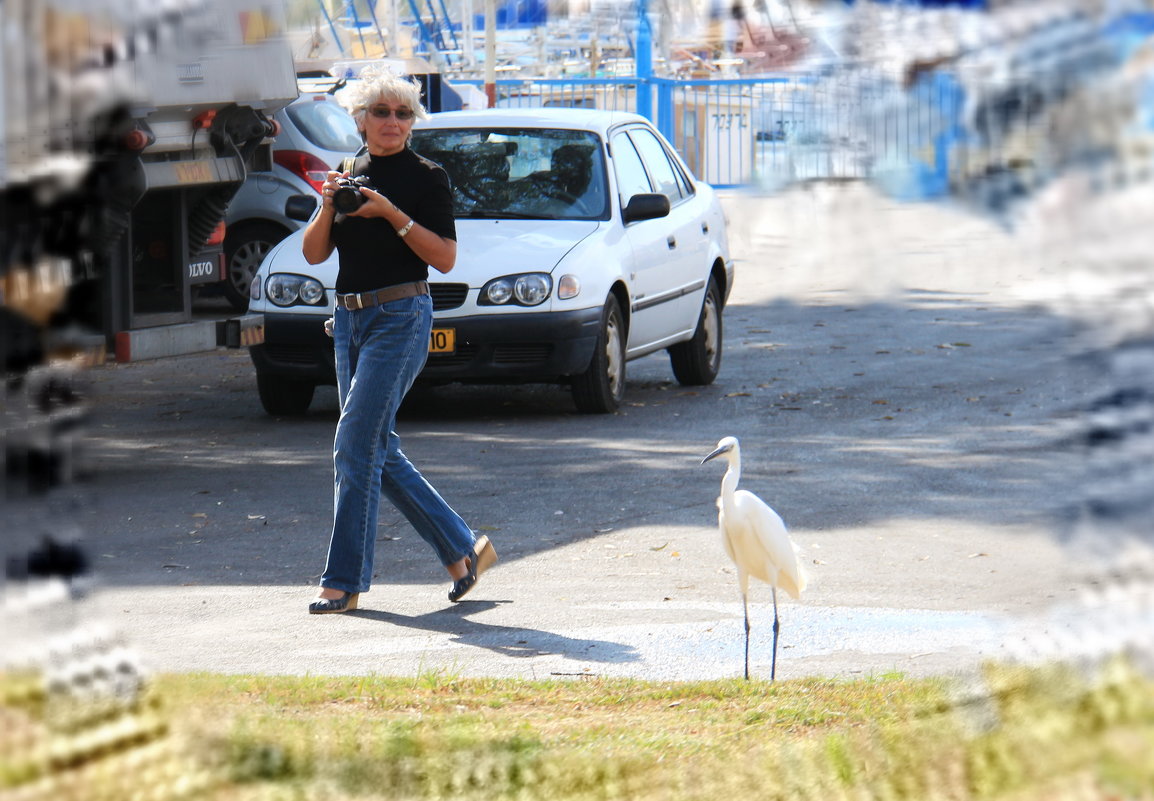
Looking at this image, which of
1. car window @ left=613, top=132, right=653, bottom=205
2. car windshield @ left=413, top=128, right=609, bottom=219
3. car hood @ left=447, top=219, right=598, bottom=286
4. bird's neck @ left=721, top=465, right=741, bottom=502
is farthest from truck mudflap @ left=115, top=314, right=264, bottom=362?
bird's neck @ left=721, top=465, right=741, bottom=502

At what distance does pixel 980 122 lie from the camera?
318cm

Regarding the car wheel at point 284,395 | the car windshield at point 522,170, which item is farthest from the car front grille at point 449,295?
the car wheel at point 284,395

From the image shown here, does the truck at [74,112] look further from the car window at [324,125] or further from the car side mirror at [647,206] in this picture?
the car window at [324,125]

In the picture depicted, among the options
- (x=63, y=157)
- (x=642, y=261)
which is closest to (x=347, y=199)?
(x=63, y=157)

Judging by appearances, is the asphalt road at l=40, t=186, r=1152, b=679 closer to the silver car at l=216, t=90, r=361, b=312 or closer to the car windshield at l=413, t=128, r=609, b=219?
the car windshield at l=413, t=128, r=609, b=219

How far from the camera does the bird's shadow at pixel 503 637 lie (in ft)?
20.4

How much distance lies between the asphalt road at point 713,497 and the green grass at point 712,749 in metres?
0.26

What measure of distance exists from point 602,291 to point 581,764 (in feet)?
24.1

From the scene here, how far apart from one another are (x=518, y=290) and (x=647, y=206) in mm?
984

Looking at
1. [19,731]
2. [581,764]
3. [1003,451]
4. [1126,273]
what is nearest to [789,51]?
[1126,273]

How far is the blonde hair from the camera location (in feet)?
20.7

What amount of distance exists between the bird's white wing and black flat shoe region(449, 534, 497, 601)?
1.34 m

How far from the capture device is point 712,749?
14.7ft

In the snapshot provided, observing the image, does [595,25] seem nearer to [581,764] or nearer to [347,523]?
[581,764]
